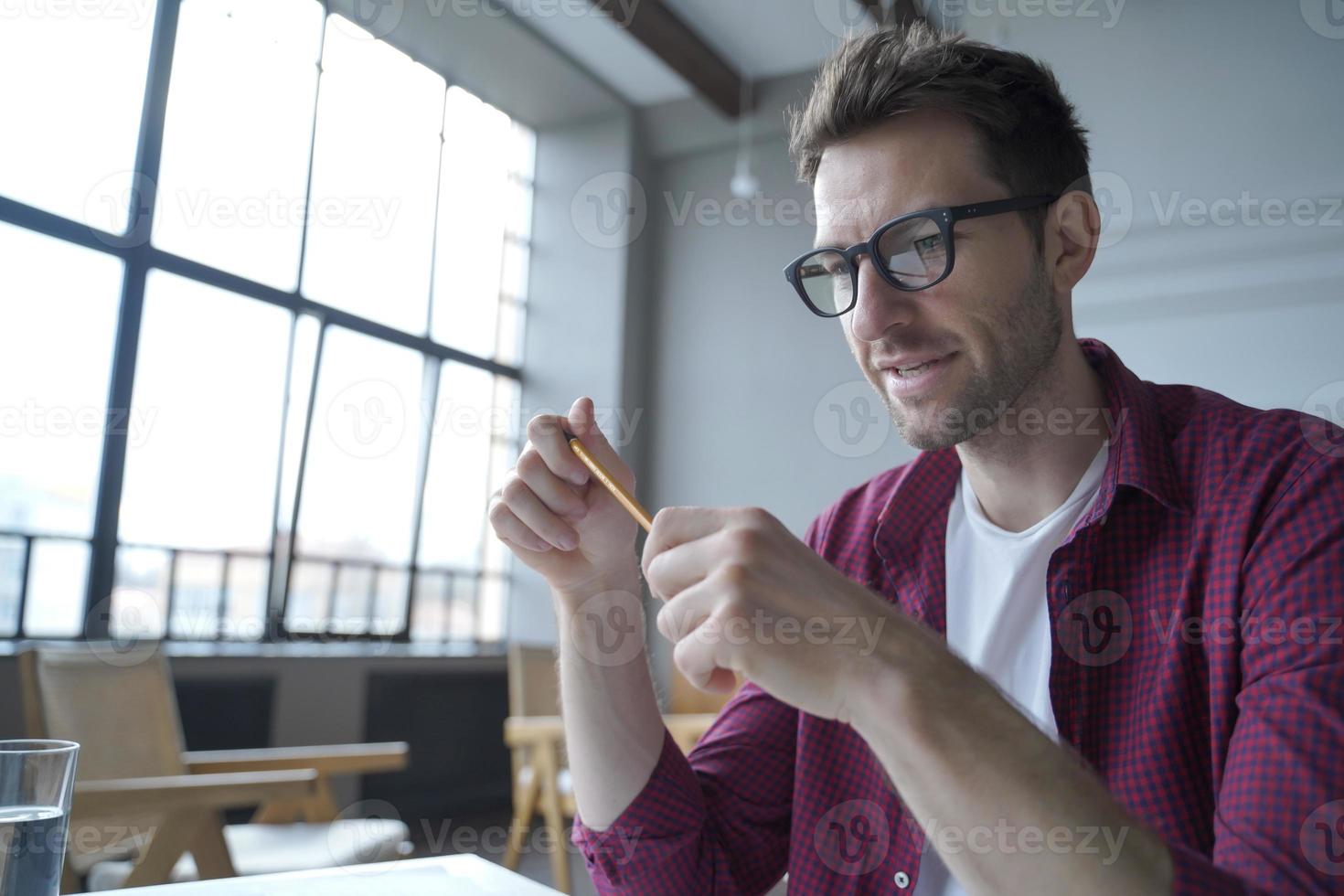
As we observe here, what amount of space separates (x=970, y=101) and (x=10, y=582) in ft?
13.4

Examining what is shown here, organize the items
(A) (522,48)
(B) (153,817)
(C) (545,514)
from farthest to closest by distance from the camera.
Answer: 1. (A) (522,48)
2. (B) (153,817)
3. (C) (545,514)

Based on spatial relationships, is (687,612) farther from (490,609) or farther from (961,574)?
(490,609)

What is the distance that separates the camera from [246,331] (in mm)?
4738

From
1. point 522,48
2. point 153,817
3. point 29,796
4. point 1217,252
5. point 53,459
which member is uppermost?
point 522,48

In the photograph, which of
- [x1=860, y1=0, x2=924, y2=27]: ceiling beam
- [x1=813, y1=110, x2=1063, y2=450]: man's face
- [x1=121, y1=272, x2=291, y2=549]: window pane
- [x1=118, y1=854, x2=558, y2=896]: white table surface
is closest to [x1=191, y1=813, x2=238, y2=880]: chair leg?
[x1=118, y1=854, x2=558, y2=896]: white table surface

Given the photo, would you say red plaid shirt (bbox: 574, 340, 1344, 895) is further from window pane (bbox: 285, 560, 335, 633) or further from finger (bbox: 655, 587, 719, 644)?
window pane (bbox: 285, 560, 335, 633)

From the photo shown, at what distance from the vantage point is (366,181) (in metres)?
5.43

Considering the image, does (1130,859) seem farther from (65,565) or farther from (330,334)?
(330,334)

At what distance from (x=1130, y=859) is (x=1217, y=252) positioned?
1.88 meters

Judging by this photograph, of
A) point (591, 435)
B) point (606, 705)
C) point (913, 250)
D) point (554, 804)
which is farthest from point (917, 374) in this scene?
point (554, 804)

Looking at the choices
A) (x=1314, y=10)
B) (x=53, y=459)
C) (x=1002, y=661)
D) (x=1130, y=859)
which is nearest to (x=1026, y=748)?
(x=1130, y=859)

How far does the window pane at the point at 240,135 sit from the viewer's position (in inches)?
174

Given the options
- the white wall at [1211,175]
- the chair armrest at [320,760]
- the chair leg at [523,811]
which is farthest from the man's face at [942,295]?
the chair leg at [523,811]

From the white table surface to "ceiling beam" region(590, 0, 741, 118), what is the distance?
4.69m
